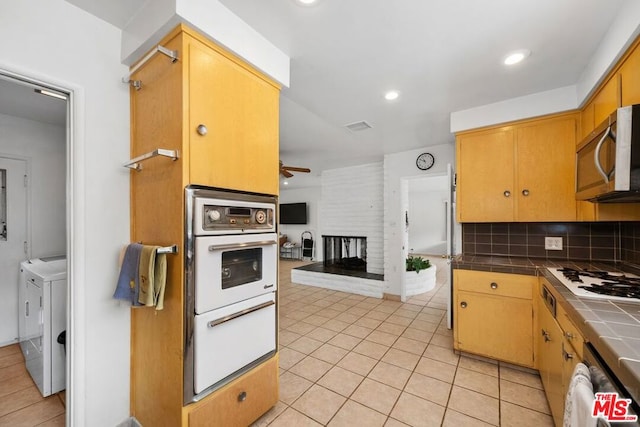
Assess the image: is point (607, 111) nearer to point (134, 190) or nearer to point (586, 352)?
point (586, 352)

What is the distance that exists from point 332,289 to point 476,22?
4.42 m

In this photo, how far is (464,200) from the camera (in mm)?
2676

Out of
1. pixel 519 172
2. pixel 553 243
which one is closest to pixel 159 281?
pixel 519 172

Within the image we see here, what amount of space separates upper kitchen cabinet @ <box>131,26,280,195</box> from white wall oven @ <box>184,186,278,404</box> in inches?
5.1

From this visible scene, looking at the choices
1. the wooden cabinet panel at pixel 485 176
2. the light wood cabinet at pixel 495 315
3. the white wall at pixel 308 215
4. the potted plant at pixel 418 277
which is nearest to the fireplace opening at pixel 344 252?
the potted plant at pixel 418 277

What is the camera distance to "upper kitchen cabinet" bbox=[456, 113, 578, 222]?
228 centimetres

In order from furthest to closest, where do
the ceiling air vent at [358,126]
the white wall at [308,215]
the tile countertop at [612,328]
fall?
the white wall at [308,215] → the ceiling air vent at [358,126] → the tile countertop at [612,328]

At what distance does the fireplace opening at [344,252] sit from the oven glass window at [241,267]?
13.5ft

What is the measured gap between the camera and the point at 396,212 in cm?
437

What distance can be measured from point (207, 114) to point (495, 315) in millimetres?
2698

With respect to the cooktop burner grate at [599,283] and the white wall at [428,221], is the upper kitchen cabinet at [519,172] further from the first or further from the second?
the white wall at [428,221]

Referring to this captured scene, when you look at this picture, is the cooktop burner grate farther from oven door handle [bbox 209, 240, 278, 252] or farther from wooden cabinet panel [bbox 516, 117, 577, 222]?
oven door handle [bbox 209, 240, 278, 252]

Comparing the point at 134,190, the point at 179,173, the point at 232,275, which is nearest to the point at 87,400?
the point at 232,275

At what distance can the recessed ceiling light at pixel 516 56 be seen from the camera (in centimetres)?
175
